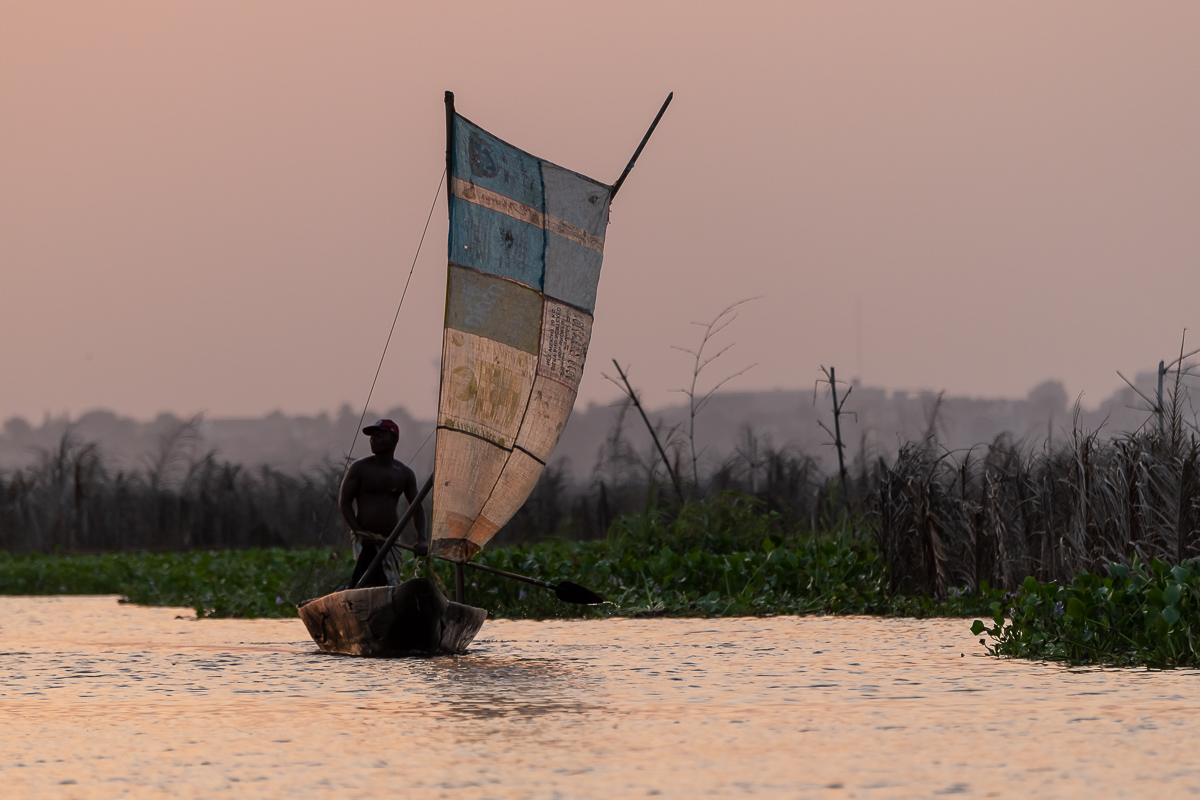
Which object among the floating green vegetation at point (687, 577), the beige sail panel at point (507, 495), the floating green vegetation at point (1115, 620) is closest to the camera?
the floating green vegetation at point (1115, 620)

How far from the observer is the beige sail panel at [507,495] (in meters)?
9.34

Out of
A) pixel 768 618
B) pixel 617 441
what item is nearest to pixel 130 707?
pixel 768 618

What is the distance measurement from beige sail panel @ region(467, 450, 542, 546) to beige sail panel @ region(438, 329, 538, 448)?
0.65 feet

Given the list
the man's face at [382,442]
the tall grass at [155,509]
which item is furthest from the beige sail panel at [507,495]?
the tall grass at [155,509]

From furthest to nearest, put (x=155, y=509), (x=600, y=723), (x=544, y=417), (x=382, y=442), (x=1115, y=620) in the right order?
(x=155, y=509)
(x=382, y=442)
(x=544, y=417)
(x=1115, y=620)
(x=600, y=723)

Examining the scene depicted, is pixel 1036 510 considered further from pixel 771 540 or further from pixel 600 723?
pixel 600 723

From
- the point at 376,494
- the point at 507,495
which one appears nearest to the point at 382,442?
the point at 376,494

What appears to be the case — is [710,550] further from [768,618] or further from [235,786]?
[235,786]

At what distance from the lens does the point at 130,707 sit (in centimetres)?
675

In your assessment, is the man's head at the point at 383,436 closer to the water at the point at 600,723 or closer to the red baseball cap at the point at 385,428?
the red baseball cap at the point at 385,428

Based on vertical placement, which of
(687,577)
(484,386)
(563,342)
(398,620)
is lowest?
(398,620)

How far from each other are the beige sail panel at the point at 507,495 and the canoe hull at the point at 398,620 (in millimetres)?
508

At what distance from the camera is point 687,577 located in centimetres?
1331

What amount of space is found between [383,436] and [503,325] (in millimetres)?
1336
